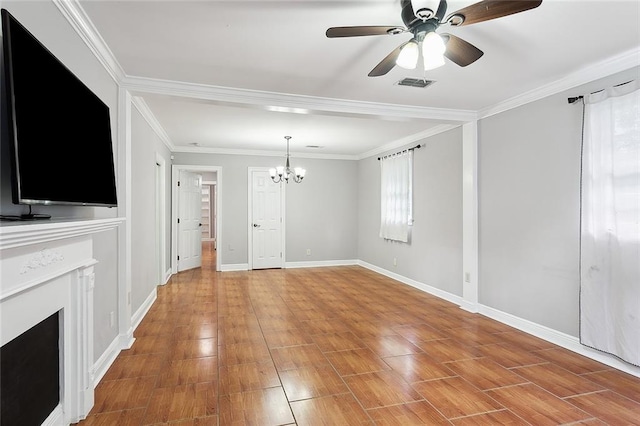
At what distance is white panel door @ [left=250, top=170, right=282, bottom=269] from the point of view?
7.05 m

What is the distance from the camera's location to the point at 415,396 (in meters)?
2.32

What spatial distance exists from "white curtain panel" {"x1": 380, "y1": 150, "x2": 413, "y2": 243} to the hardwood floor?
190cm

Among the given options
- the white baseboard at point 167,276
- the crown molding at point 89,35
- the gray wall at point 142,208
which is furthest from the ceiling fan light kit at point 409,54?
the white baseboard at point 167,276

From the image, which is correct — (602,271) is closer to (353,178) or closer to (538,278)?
(538,278)

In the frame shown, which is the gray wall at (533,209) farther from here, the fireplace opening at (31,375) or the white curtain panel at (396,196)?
the fireplace opening at (31,375)

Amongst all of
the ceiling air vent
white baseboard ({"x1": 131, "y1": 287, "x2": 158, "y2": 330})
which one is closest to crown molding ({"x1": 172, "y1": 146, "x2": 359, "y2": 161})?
white baseboard ({"x1": 131, "y1": 287, "x2": 158, "y2": 330})

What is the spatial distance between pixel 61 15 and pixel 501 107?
159 inches

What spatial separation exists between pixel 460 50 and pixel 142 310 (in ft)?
13.4

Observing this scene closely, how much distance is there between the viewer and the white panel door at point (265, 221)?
7.05m

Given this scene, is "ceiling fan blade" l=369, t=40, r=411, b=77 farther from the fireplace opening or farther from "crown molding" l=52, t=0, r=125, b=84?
the fireplace opening

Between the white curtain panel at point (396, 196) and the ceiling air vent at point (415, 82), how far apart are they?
2.46 m

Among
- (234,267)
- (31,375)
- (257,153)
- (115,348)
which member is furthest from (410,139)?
(31,375)

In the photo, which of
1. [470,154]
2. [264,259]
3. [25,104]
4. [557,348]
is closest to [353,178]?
[264,259]

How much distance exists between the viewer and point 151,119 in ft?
14.4
